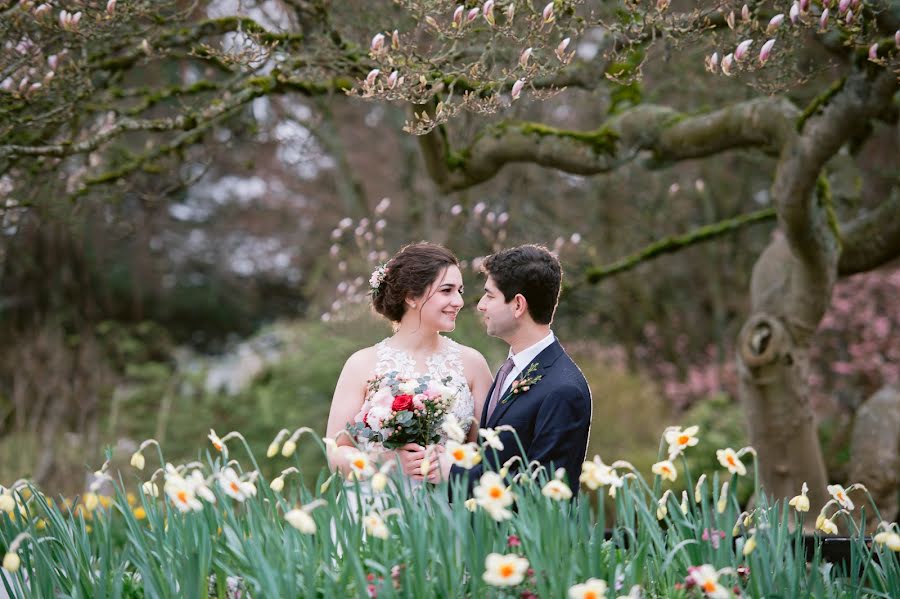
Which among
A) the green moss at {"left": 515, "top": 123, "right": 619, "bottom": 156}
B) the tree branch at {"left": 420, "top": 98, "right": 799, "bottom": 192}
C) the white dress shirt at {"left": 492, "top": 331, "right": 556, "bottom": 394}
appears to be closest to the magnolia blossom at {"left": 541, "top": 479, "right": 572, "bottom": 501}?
the white dress shirt at {"left": 492, "top": 331, "right": 556, "bottom": 394}

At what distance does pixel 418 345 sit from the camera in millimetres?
4000

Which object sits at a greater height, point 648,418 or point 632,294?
point 632,294

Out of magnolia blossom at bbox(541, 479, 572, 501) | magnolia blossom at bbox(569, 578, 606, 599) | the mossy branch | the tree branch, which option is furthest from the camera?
the mossy branch

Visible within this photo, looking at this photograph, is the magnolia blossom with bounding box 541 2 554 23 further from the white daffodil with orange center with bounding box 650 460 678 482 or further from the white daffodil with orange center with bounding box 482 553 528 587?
the white daffodil with orange center with bounding box 482 553 528 587

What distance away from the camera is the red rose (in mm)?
3447

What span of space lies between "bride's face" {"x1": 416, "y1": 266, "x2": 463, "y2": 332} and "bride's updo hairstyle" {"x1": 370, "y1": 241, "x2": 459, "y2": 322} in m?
0.02

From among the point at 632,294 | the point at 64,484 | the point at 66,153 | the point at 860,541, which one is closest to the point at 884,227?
the point at 860,541

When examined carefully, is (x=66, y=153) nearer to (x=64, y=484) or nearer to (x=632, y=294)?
(x=64, y=484)

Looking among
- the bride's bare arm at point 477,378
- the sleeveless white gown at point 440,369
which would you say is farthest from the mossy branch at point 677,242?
the sleeveless white gown at point 440,369

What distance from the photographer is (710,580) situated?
7.79 feet

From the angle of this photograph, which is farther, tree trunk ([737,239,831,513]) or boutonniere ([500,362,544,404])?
tree trunk ([737,239,831,513])

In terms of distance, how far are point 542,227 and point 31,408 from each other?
20.1ft

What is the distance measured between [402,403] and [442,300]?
0.57 meters

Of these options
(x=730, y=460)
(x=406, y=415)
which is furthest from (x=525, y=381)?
(x=730, y=460)
